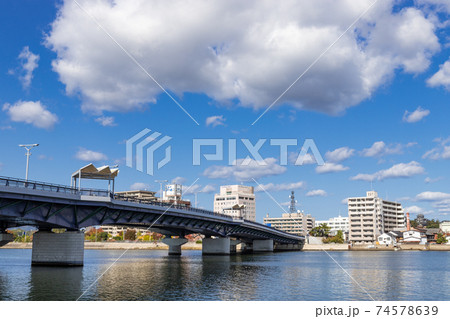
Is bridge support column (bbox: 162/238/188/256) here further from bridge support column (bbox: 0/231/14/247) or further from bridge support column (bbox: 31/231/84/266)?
bridge support column (bbox: 0/231/14/247)

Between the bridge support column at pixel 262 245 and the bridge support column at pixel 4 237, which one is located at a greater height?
the bridge support column at pixel 4 237

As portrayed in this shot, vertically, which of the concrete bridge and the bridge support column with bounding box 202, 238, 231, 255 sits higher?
the concrete bridge

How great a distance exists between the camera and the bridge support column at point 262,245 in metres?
184

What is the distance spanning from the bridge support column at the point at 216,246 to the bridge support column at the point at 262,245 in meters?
45.9

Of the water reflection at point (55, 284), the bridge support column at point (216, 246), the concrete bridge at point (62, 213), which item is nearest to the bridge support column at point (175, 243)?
the bridge support column at point (216, 246)

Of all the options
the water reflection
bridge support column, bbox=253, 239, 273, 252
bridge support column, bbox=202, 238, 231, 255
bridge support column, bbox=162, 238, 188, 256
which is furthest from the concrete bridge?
bridge support column, bbox=253, 239, 273, 252

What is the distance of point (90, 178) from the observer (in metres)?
77.2

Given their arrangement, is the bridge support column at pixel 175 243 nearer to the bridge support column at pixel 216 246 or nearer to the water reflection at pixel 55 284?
the bridge support column at pixel 216 246

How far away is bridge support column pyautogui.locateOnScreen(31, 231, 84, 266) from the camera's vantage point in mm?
67438

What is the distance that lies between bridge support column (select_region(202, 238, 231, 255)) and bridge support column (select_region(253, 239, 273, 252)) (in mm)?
45944

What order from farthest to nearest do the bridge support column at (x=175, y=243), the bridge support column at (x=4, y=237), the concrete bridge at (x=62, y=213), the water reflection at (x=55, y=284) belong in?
the bridge support column at (x=175, y=243)
the bridge support column at (x=4, y=237)
the concrete bridge at (x=62, y=213)
the water reflection at (x=55, y=284)
